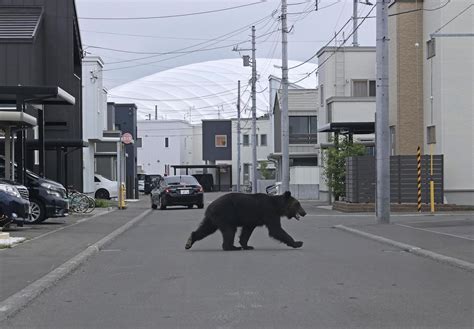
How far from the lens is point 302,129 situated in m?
54.3

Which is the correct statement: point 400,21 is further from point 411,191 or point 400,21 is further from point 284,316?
point 284,316

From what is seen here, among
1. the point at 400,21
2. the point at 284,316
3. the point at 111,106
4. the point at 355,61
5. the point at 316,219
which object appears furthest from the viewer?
the point at 111,106

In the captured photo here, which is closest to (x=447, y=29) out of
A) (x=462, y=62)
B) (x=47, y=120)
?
(x=462, y=62)

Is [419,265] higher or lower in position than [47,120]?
lower

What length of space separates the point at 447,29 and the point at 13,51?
17.6 metres

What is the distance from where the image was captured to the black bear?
1344 cm

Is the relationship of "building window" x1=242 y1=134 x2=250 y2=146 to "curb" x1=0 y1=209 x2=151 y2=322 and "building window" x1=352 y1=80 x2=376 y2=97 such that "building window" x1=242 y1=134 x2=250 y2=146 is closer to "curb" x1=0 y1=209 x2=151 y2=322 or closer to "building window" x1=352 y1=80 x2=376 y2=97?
"building window" x1=352 y1=80 x2=376 y2=97

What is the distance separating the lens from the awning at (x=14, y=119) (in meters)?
18.9

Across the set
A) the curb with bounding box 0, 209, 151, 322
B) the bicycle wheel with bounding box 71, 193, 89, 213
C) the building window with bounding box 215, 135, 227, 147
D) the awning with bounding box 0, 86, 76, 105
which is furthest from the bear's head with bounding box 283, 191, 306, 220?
the building window with bounding box 215, 135, 227, 147

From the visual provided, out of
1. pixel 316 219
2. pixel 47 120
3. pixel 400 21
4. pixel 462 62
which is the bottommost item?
pixel 316 219

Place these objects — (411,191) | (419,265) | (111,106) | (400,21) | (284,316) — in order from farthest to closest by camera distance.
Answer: (111,106) → (400,21) → (411,191) → (419,265) → (284,316)

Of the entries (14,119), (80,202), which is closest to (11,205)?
(14,119)

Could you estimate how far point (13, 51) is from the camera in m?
30.1

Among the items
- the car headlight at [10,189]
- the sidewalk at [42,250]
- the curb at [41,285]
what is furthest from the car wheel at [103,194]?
the curb at [41,285]
